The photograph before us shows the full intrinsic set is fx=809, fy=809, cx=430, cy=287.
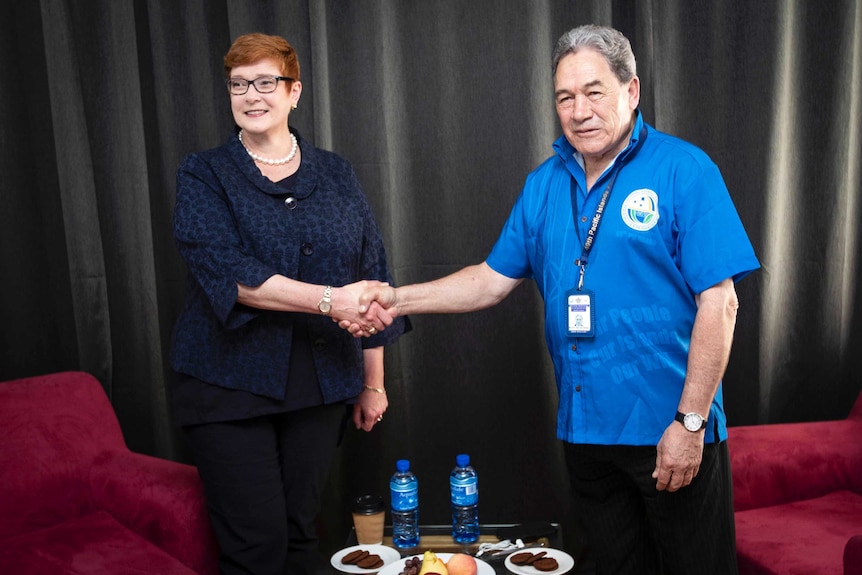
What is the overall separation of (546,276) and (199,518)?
1105 millimetres

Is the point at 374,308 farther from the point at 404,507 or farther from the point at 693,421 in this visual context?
the point at 693,421

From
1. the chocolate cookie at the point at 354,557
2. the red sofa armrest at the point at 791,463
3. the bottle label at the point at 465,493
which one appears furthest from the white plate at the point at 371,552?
the red sofa armrest at the point at 791,463

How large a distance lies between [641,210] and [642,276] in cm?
13

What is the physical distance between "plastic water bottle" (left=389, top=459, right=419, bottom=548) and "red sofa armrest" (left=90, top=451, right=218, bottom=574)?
1.77ft

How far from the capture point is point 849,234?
2.74m

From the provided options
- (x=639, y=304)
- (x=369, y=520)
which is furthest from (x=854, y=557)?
(x=369, y=520)

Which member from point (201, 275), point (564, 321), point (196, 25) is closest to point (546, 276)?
point (564, 321)

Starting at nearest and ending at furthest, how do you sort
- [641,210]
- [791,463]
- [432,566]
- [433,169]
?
[641,210], [432,566], [791,463], [433,169]

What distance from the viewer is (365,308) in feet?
6.59

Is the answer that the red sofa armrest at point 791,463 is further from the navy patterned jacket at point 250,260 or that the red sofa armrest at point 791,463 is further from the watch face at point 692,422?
the navy patterned jacket at point 250,260

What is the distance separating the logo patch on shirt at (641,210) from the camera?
1633mm

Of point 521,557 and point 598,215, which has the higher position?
point 598,215

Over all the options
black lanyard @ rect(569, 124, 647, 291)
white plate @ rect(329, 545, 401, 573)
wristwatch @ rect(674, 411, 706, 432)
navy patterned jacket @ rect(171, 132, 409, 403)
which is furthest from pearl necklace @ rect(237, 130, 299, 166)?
wristwatch @ rect(674, 411, 706, 432)

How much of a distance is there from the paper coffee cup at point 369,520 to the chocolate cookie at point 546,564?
0.57 m
